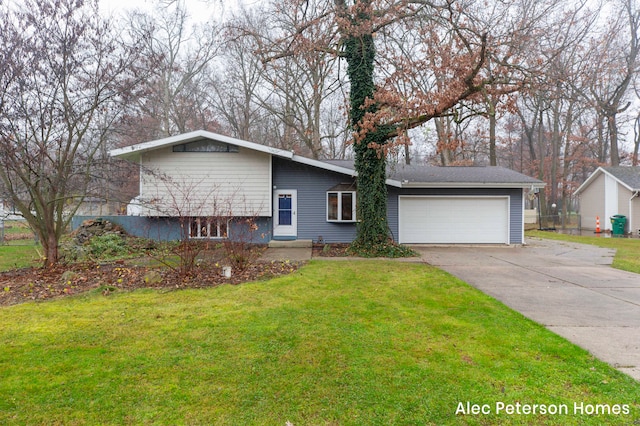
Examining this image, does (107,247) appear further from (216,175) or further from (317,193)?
(317,193)

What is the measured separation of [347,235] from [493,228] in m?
5.30

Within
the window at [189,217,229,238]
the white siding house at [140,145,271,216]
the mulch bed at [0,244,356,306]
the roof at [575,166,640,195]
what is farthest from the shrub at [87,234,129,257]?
the roof at [575,166,640,195]

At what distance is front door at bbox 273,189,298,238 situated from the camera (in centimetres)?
1159

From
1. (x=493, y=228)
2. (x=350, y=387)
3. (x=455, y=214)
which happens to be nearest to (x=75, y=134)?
(x=350, y=387)

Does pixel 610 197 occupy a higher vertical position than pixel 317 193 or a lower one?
higher

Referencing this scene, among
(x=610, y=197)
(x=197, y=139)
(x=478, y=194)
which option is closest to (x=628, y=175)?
(x=610, y=197)

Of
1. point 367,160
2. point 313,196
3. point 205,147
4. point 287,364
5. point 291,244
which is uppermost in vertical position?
point 205,147

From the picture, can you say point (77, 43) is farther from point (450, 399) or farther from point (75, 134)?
point (450, 399)

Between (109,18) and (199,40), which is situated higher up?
(199,40)

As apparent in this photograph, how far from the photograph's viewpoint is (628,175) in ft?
61.4

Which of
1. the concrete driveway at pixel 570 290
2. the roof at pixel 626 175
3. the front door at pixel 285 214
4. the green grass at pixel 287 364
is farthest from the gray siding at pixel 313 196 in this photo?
the roof at pixel 626 175

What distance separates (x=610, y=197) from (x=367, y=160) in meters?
18.4

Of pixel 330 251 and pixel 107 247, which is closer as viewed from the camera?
pixel 107 247

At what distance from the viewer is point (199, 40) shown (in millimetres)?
20078
